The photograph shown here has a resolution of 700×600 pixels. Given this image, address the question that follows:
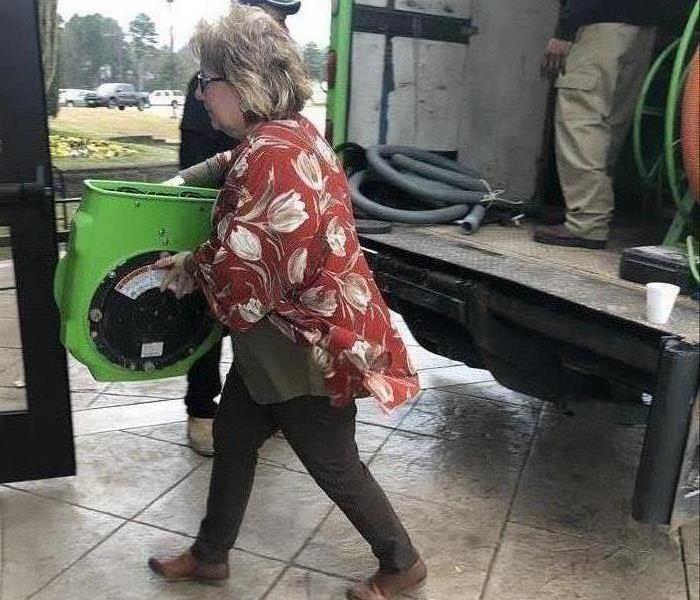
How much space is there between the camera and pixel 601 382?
279cm

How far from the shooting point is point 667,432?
81.7 inches

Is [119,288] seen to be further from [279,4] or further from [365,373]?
[279,4]

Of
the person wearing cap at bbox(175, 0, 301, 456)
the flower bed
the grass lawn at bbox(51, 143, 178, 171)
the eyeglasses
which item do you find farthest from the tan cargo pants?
the flower bed

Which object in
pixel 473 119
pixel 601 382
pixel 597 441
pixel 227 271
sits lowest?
pixel 597 441

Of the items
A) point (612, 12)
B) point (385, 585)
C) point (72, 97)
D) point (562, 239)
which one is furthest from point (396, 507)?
point (72, 97)

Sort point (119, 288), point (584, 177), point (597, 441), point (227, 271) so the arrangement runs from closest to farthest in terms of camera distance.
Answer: point (227, 271), point (119, 288), point (584, 177), point (597, 441)

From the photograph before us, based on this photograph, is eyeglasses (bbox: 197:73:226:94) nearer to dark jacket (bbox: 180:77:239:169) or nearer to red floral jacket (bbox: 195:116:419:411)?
red floral jacket (bbox: 195:116:419:411)

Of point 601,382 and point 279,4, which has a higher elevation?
point 279,4

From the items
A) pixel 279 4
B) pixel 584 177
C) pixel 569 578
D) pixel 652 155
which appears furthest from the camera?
pixel 652 155

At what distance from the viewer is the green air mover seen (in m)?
2.25

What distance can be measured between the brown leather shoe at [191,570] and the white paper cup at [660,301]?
5.20 ft

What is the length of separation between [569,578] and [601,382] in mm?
698

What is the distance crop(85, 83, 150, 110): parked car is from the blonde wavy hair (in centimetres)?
519

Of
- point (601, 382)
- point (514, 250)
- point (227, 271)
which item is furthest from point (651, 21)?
point (227, 271)
